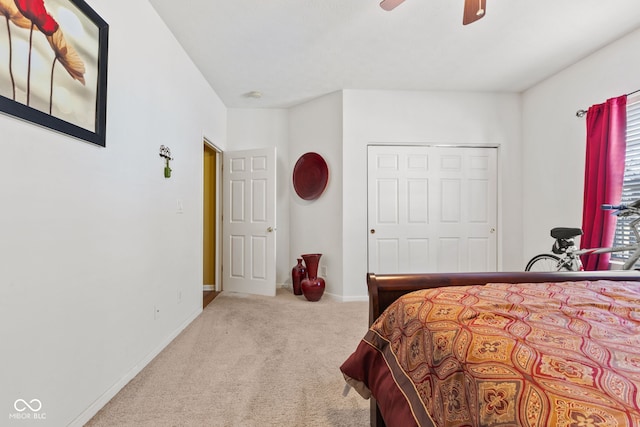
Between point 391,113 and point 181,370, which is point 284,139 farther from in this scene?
point 181,370

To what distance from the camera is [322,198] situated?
3902 millimetres

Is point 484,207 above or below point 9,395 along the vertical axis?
above

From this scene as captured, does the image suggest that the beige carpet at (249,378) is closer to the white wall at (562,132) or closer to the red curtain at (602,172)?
the red curtain at (602,172)

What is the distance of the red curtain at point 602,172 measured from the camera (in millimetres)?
2596

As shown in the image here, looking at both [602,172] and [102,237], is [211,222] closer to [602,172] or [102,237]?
[102,237]

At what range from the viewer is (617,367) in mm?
613

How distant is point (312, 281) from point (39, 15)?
3.03 metres

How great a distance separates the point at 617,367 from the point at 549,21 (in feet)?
8.97

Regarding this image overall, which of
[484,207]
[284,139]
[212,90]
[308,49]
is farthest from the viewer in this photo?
[284,139]

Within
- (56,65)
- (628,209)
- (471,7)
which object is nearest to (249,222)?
(56,65)

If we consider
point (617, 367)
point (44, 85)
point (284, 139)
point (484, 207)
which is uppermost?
point (284, 139)

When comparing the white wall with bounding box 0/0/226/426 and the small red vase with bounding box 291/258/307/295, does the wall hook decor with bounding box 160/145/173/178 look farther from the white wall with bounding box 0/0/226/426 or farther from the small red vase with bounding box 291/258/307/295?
the small red vase with bounding box 291/258/307/295

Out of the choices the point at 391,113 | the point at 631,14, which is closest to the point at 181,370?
the point at 391,113

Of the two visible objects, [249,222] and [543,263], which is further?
[249,222]
